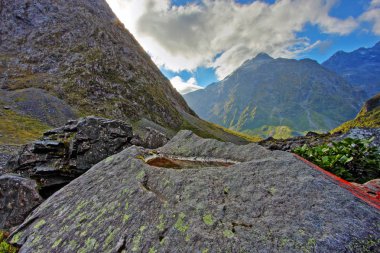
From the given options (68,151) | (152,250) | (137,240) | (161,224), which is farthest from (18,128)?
(152,250)

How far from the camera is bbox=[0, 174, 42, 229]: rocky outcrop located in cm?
1109

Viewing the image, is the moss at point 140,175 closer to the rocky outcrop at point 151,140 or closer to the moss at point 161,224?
the moss at point 161,224

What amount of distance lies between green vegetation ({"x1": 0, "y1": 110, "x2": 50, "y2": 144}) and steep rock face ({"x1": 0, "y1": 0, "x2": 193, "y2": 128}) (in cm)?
2653

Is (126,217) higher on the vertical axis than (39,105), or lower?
lower

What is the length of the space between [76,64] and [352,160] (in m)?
125

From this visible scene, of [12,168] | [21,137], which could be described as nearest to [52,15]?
[21,137]

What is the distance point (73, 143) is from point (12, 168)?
195 inches

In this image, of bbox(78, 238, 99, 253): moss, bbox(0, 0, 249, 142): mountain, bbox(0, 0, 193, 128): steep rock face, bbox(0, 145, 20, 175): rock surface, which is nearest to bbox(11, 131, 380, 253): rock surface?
bbox(78, 238, 99, 253): moss

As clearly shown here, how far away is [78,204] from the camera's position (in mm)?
8961

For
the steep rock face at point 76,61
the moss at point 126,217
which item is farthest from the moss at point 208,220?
the steep rock face at point 76,61

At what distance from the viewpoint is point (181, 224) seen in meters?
6.51

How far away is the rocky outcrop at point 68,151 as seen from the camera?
16375mm

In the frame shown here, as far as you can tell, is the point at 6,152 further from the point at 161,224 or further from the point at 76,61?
the point at 76,61

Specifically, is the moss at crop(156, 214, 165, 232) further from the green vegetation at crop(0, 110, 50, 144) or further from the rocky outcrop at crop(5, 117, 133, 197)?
the green vegetation at crop(0, 110, 50, 144)
